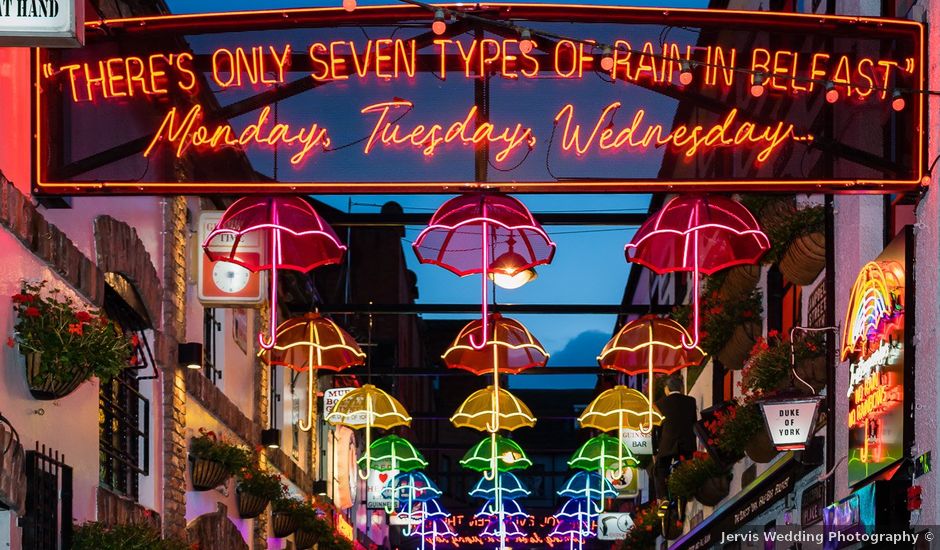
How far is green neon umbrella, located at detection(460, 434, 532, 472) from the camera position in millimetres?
27875

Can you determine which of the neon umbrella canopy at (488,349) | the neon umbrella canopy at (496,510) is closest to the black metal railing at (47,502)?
the neon umbrella canopy at (488,349)

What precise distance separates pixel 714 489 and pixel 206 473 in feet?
26.2

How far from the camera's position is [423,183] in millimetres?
11992

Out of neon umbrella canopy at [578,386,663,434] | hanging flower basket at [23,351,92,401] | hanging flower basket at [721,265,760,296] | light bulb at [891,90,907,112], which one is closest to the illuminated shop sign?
light bulb at [891,90,907,112]

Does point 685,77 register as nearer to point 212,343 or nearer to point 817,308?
point 817,308

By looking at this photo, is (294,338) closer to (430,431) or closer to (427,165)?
(427,165)

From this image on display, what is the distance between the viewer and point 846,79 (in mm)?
12078

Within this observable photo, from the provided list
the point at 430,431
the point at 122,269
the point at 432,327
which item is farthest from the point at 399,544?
the point at 122,269

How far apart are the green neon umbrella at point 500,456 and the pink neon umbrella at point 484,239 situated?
42.3ft

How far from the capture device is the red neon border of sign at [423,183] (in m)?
11.9

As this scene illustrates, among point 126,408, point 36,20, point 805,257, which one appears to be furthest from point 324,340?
point 36,20

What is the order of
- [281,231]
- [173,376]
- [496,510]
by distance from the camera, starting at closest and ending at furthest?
[281,231], [173,376], [496,510]

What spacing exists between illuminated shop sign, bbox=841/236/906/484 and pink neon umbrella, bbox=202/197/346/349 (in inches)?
177

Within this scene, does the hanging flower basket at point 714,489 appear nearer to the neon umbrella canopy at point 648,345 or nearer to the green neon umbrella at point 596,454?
the neon umbrella canopy at point 648,345
